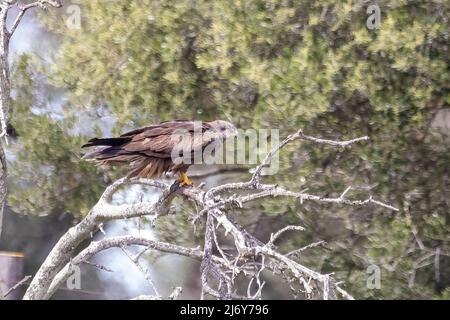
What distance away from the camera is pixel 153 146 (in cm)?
602

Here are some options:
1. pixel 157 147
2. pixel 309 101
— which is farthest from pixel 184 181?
pixel 309 101

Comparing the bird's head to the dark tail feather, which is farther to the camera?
the bird's head

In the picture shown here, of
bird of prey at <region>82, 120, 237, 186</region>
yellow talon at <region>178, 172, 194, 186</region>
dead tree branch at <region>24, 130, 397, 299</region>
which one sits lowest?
dead tree branch at <region>24, 130, 397, 299</region>

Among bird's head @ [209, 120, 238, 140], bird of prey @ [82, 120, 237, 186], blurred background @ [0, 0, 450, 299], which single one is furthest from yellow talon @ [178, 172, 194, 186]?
blurred background @ [0, 0, 450, 299]

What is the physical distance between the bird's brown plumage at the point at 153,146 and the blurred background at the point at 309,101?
1.44 metres

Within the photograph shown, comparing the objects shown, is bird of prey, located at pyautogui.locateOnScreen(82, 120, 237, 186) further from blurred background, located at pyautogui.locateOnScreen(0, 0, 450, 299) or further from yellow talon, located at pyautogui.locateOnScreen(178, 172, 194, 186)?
blurred background, located at pyautogui.locateOnScreen(0, 0, 450, 299)

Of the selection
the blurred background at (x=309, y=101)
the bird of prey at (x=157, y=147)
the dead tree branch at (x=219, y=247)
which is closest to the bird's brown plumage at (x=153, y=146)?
the bird of prey at (x=157, y=147)

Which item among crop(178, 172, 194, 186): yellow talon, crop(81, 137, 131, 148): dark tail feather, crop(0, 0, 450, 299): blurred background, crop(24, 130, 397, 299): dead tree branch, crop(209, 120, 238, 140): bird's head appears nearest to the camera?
crop(24, 130, 397, 299): dead tree branch

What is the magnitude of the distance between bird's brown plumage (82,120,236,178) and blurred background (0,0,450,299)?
144 cm

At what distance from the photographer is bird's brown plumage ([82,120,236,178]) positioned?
592cm

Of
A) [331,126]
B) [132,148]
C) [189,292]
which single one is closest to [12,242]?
[189,292]

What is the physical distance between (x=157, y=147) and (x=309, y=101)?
1.86 metres

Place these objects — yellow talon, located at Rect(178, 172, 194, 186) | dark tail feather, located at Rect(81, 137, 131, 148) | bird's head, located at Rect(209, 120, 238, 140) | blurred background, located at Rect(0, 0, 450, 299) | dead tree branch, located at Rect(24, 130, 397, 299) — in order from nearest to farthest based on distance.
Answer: dead tree branch, located at Rect(24, 130, 397, 299)
dark tail feather, located at Rect(81, 137, 131, 148)
yellow talon, located at Rect(178, 172, 194, 186)
bird's head, located at Rect(209, 120, 238, 140)
blurred background, located at Rect(0, 0, 450, 299)

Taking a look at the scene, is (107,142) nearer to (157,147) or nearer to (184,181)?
(157,147)
